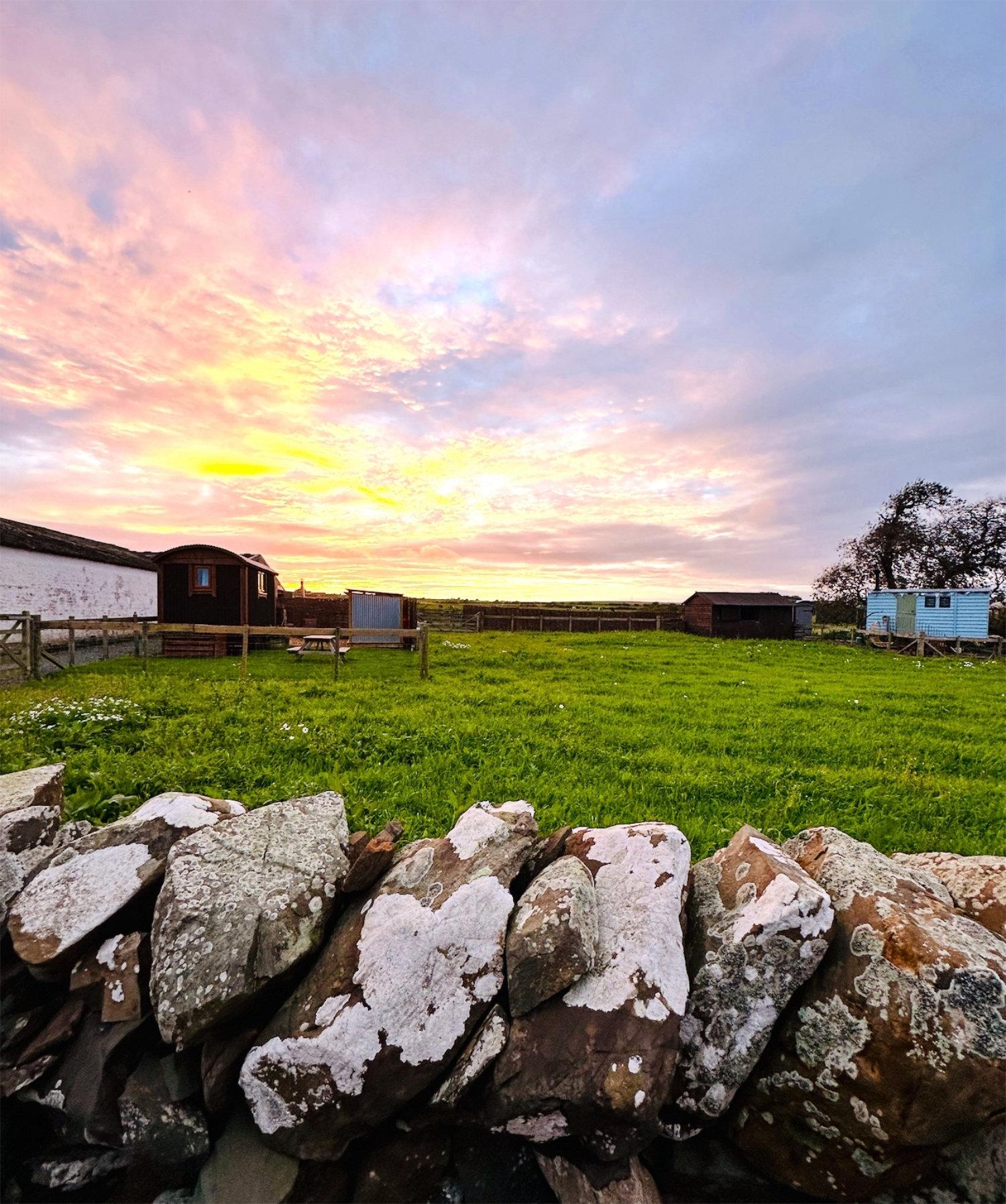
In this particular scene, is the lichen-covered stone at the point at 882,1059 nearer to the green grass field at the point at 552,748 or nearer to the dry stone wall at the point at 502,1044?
the dry stone wall at the point at 502,1044

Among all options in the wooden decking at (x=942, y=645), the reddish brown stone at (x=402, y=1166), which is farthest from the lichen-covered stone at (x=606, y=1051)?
the wooden decking at (x=942, y=645)

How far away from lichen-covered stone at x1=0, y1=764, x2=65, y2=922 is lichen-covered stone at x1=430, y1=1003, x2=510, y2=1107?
2.94 m

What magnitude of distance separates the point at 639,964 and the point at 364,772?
474 cm

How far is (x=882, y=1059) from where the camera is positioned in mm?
2541

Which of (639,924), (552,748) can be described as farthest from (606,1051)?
(552,748)

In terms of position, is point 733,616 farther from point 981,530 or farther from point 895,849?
point 895,849

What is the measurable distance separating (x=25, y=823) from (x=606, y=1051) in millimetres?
4032

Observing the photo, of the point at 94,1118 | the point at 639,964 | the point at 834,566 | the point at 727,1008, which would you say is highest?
the point at 834,566

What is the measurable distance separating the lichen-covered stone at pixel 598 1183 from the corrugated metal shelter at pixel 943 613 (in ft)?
135

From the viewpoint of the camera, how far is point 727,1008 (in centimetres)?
284

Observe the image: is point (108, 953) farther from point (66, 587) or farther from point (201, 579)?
point (66, 587)

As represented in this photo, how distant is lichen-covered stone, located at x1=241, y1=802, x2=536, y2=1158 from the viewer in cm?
270

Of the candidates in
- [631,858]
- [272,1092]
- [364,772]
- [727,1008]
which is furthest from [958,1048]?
[364,772]

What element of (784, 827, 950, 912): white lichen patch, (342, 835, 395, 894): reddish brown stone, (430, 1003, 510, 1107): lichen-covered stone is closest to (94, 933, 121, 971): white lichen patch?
(342, 835, 395, 894): reddish brown stone
